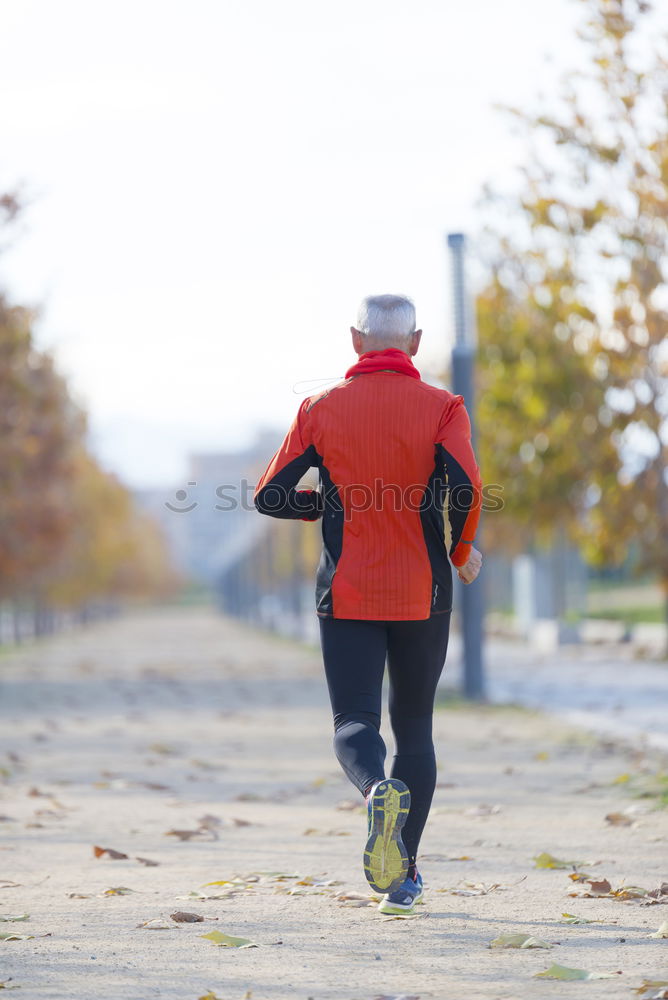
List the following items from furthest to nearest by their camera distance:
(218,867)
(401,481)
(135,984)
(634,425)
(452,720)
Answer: (634,425), (452,720), (218,867), (401,481), (135,984)

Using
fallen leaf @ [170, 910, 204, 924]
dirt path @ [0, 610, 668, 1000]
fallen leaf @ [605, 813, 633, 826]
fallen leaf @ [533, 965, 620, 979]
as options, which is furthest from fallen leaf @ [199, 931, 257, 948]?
fallen leaf @ [605, 813, 633, 826]

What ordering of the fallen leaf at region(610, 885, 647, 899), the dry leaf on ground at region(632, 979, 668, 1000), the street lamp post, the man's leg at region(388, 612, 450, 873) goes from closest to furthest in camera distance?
the dry leaf on ground at region(632, 979, 668, 1000)
the man's leg at region(388, 612, 450, 873)
the fallen leaf at region(610, 885, 647, 899)
the street lamp post

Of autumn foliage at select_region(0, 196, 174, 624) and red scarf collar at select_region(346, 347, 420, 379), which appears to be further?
autumn foliage at select_region(0, 196, 174, 624)

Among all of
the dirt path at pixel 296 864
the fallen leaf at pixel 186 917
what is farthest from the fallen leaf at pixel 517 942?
the fallen leaf at pixel 186 917

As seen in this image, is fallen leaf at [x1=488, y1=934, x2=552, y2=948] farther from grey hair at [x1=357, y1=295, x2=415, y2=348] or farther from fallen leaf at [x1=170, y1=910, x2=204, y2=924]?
grey hair at [x1=357, y1=295, x2=415, y2=348]

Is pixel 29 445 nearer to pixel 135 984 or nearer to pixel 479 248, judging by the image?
pixel 479 248

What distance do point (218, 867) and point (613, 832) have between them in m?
1.72

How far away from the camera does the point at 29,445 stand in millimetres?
25109

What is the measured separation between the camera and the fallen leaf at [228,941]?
4176 mm

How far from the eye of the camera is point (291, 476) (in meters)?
4.71

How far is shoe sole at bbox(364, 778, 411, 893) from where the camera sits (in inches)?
168

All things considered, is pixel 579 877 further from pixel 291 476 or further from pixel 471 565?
pixel 291 476

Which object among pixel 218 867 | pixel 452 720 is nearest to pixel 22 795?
pixel 218 867

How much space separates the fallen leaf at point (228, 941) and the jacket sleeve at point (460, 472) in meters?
1.31
